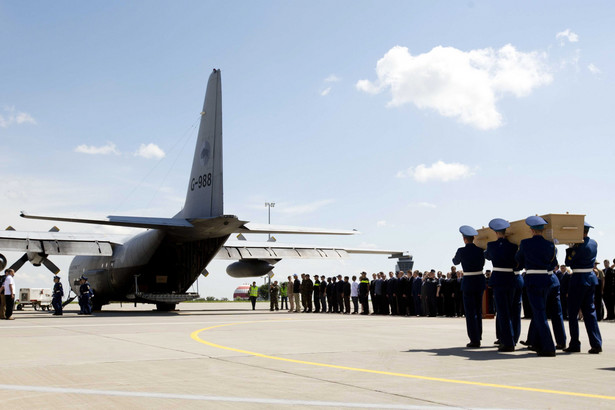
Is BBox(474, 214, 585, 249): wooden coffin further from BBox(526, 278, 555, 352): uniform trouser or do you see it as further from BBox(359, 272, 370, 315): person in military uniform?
BBox(359, 272, 370, 315): person in military uniform

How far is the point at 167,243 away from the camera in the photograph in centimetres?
2234

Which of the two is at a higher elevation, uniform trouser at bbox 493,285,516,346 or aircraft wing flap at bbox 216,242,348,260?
aircraft wing flap at bbox 216,242,348,260

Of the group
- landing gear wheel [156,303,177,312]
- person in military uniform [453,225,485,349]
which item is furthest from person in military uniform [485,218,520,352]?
landing gear wheel [156,303,177,312]

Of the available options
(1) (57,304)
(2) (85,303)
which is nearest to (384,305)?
(2) (85,303)

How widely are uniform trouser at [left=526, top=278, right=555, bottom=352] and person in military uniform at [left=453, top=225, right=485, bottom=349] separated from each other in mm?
928

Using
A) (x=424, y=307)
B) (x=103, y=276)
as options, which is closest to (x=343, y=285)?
(x=424, y=307)

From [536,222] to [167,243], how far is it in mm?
16492

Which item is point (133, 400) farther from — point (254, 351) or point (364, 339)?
point (364, 339)

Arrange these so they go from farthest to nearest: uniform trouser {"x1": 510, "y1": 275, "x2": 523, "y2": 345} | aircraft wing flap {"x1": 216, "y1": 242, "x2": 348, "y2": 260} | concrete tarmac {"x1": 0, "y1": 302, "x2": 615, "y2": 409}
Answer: aircraft wing flap {"x1": 216, "y1": 242, "x2": 348, "y2": 260}, uniform trouser {"x1": 510, "y1": 275, "x2": 523, "y2": 345}, concrete tarmac {"x1": 0, "y1": 302, "x2": 615, "y2": 409}

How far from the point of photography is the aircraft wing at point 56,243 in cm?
2122

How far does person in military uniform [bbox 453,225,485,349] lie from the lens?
9.23 meters

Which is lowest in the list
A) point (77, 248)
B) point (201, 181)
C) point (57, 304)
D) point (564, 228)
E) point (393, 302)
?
point (393, 302)

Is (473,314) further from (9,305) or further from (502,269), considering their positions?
(9,305)

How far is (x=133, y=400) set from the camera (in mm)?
4801
